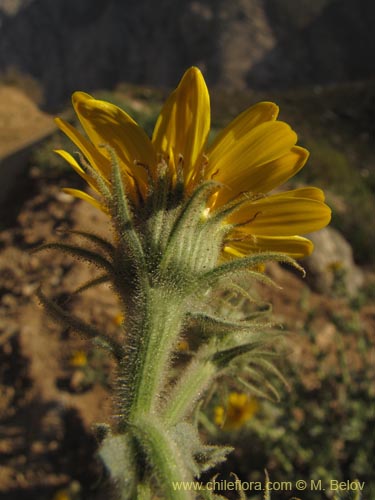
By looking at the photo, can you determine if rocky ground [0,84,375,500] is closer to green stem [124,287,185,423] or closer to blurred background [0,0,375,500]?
blurred background [0,0,375,500]

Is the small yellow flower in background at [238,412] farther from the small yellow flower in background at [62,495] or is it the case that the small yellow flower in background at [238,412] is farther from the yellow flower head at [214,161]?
the yellow flower head at [214,161]

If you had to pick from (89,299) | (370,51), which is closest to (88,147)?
(89,299)

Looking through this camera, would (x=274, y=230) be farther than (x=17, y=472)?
No

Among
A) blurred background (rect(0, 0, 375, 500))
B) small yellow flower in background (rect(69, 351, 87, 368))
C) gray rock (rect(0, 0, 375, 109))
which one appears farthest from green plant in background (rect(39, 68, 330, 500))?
gray rock (rect(0, 0, 375, 109))

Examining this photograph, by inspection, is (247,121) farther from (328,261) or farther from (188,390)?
(328,261)

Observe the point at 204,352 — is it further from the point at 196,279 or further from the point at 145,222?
the point at 145,222

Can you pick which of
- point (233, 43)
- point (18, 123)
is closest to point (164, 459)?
point (18, 123)

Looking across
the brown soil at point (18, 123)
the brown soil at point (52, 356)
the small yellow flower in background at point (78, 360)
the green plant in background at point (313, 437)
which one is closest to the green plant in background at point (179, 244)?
the brown soil at point (52, 356)
